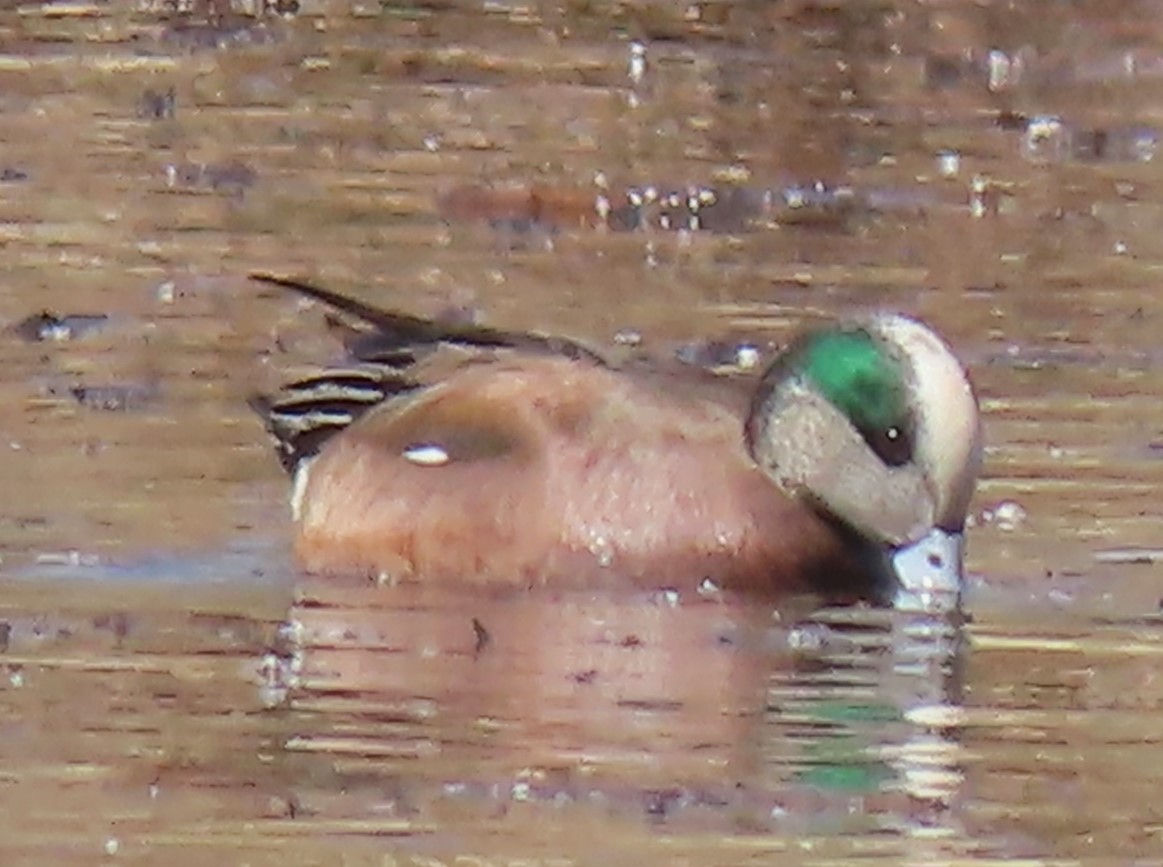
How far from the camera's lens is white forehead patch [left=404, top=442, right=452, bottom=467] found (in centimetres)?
845

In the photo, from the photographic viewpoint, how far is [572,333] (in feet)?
34.3

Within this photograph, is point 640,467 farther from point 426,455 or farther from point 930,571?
point 930,571

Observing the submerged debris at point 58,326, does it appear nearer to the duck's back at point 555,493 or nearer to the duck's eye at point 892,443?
the duck's back at point 555,493

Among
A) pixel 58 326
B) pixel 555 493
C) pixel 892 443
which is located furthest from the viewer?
pixel 58 326

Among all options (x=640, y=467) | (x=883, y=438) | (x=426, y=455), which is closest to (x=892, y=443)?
(x=883, y=438)

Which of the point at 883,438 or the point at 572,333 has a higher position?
the point at 883,438

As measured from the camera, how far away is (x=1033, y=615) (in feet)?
25.9

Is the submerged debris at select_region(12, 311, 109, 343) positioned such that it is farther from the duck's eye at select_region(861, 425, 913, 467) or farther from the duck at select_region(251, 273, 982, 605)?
the duck's eye at select_region(861, 425, 913, 467)

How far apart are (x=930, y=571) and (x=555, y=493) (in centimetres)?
75

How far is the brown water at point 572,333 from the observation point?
621cm

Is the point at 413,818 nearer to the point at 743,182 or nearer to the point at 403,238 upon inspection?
the point at 403,238

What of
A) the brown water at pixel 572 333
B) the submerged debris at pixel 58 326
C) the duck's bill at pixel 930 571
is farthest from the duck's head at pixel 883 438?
the submerged debris at pixel 58 326

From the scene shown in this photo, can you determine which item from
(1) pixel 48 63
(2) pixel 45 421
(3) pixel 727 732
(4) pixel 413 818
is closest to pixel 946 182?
(1) pixel 48 63

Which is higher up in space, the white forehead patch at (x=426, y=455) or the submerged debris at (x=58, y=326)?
the white forehead patch at (x=426, y=455)
